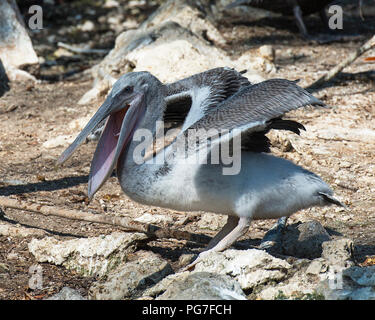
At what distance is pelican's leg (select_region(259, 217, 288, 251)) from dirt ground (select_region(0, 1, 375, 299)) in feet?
0.76

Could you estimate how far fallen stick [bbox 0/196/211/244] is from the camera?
13.7ft

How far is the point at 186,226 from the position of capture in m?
4.82

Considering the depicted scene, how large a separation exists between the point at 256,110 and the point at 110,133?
0.95 metres

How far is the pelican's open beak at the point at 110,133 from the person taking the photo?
12.6 feet

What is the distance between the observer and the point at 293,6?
356 inches

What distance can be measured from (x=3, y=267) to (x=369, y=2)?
25.7ft

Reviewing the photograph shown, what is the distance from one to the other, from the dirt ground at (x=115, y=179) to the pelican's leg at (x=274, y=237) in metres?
0.23

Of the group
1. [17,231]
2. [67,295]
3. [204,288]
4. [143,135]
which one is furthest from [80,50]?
[204,288]

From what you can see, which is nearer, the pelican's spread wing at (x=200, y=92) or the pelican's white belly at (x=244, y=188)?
the pelican's white belly at (x=244, y=188)

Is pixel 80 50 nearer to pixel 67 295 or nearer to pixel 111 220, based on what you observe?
pixel 111 220

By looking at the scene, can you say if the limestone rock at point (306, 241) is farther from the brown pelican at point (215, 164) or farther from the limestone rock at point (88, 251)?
the limestone rock at point (88, 251)

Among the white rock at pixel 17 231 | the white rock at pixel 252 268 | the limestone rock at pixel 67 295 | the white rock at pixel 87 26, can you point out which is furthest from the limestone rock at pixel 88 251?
the white rock at pixel 87 26

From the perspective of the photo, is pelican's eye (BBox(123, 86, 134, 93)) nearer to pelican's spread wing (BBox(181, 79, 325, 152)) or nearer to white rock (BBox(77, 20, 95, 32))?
pelican's spread wing (BBox(181, 79, 325, 152))

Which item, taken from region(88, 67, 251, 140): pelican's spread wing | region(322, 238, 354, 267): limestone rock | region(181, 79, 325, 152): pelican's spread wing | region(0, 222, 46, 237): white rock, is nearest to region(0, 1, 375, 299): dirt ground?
region(0, 222, 46, 237): white rock
